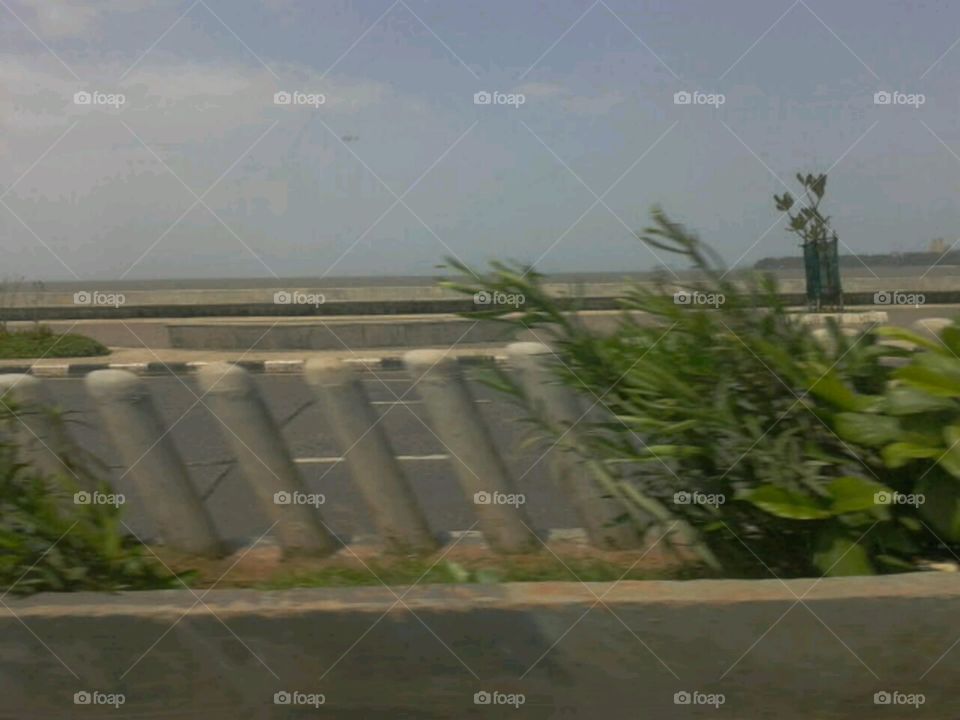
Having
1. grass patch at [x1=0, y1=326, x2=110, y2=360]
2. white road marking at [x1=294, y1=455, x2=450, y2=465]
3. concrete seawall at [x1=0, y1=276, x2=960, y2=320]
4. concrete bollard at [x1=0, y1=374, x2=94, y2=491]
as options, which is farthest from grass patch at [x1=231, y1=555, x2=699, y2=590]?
white road marking at [x1=294, y1=455, x2=450, y2=465]

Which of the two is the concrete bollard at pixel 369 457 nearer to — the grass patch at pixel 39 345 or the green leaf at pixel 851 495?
the grass patch at pixel 39 345

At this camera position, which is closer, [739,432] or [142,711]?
[142,711]

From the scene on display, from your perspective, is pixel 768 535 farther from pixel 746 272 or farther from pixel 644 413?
pixel 746 272

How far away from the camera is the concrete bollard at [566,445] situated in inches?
175

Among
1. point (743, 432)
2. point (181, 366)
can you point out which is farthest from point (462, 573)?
point (181, 366)

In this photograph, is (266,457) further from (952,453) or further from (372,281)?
(952,453)

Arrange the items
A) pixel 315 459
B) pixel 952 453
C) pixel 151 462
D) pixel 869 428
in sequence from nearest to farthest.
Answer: pixel 952 453
pixel 869 428
pixel 151 462
pixel 315 459

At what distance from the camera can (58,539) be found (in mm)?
4047

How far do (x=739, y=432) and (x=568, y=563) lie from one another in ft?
2.96

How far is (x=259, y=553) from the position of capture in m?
4.72

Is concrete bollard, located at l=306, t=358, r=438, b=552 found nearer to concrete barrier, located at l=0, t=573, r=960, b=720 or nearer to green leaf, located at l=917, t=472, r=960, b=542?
concrete barrier, located at l=0, t=573, r=960, b=720

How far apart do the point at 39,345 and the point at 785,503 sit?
332 centimetres

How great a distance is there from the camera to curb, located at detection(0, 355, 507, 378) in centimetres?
471

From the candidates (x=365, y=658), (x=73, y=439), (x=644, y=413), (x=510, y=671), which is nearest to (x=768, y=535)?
(x=644, y=413)
